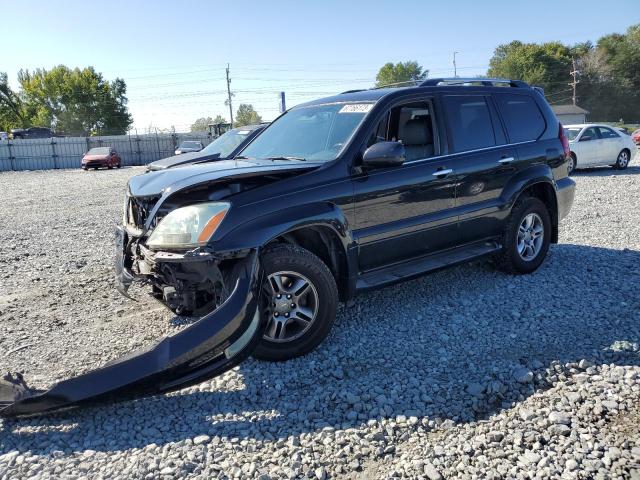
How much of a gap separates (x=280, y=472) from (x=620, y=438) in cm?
183

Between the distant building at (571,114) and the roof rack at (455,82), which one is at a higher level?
the distant building at (571,114)

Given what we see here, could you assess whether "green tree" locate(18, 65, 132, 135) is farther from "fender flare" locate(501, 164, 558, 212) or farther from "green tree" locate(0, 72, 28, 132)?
"fender flare" locate(501, 164, 558, 212)

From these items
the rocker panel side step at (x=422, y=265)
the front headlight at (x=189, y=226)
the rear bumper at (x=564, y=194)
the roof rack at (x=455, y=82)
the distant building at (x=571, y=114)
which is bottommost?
the rocker panel side step at (x=422, y=265)

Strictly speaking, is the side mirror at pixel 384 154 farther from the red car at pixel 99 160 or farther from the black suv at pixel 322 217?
the red car at pixel 99 160

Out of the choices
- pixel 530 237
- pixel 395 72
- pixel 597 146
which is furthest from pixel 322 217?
pixel 395 72

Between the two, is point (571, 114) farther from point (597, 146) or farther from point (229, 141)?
point (229, 141)

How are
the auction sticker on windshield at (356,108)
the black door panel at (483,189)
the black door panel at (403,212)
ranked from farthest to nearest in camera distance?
the black door panel at (483,189)
the auction sticker on windshield at (356,108)
the black door panel at (403,212)

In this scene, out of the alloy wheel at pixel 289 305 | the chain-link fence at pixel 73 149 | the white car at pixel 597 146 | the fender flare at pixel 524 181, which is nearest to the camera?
the alloy wheel at pixel 289 305

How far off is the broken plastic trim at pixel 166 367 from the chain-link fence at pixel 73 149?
1437 inches

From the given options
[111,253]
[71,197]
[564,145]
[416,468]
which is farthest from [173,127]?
[416,468]

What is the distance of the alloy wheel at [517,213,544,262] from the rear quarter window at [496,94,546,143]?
0.88 meters

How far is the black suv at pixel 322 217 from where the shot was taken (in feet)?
10.8

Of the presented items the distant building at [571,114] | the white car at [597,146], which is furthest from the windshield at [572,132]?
the distant building at [571,114]

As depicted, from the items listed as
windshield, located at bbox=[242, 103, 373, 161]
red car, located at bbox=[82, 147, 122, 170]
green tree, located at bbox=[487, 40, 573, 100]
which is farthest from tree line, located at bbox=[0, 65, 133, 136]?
windshield, located at bbox=[242, 103, 373, 161]
